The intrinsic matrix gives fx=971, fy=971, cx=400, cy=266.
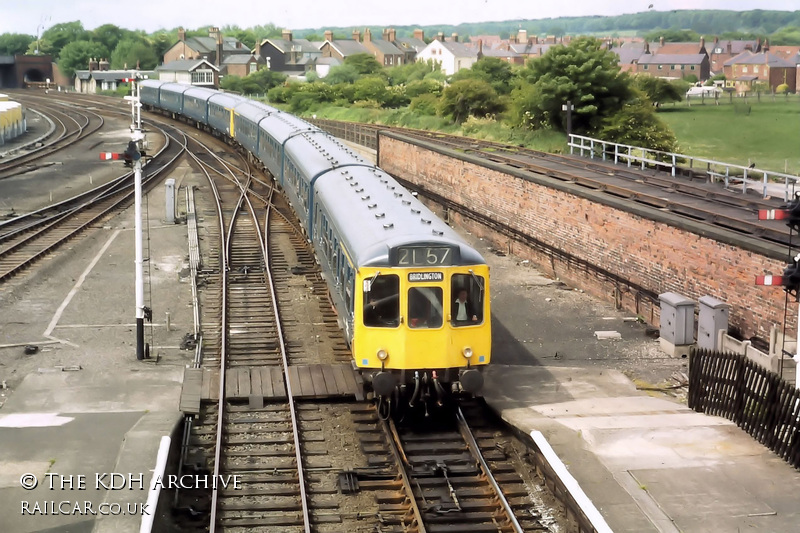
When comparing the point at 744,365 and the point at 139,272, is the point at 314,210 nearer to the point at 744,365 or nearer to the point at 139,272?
the point at 139,272

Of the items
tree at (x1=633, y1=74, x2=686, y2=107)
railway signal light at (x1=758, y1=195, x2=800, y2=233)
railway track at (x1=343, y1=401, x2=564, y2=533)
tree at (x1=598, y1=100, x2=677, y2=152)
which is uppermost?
tree at (x1=633, y1=74, x2=686, y2=107)

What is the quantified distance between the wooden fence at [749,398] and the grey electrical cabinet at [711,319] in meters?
2.50

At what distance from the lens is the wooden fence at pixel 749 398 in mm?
10844

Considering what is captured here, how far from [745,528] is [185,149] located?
37796mm

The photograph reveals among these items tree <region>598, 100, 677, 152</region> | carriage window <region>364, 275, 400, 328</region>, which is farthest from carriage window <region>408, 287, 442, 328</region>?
tree <region>598, 100, 677, 152</region>

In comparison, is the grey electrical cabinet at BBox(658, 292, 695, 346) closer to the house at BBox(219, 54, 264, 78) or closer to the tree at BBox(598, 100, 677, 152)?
the tree at BBox(598, 100, 677, 152)

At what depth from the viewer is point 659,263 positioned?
1803 cm

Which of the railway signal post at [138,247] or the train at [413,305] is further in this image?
→ the railway signal post at [138,247]

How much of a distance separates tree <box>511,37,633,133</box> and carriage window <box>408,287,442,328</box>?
2891cm

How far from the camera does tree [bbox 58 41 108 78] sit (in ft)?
414

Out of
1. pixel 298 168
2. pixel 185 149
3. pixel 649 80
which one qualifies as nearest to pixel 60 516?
pixel 298 168

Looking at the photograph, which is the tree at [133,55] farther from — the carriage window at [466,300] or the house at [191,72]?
the carriage window at [466,300]

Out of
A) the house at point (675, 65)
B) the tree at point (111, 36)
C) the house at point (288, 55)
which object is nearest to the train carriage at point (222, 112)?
the house at point (675, 65)

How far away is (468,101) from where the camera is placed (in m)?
52.6
